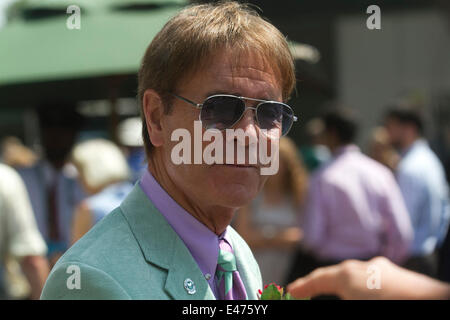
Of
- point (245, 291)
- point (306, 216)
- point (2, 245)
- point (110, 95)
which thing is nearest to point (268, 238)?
point (306, 216)

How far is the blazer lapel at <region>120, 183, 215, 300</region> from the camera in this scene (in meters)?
1.43

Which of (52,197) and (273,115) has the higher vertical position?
(273,115)

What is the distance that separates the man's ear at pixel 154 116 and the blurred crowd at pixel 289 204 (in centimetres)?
190

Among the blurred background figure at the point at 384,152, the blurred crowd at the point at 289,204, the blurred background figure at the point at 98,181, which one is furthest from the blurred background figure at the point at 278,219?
the blurred background figure at the point at 384,152

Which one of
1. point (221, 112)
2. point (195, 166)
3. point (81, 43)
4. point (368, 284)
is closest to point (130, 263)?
point (195, 166)

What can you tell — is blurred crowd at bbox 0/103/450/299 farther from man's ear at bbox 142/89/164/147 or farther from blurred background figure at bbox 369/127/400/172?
man's ear at bbox 142/89/164/147

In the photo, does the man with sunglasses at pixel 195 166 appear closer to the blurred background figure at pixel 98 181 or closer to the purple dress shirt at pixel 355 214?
the blurred background figure at pixel 98 181

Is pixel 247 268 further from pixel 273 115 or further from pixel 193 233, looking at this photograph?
pixel 273 115

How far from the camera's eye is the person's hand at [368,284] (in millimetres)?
1731

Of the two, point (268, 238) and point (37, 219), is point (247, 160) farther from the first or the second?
point (268, 238)

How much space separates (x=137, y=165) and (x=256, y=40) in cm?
524

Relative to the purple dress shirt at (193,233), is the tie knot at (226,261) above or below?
below

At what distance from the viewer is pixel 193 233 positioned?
1537 millimetres

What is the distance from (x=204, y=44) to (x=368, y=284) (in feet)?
2.47
